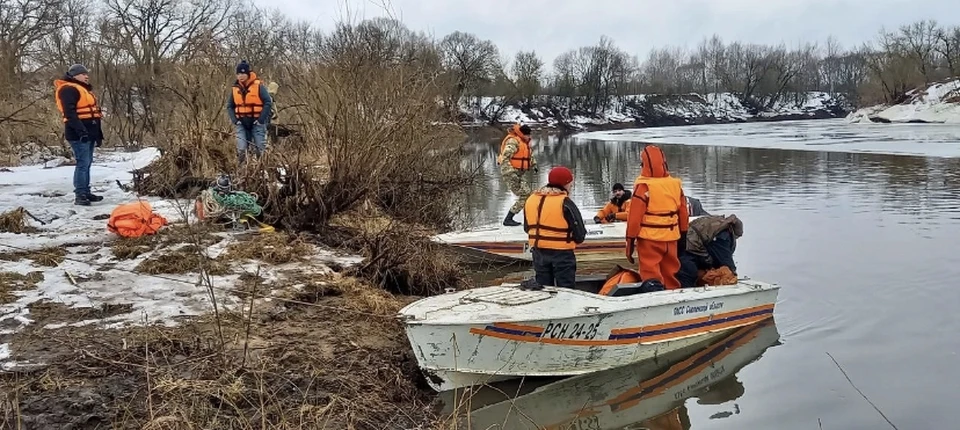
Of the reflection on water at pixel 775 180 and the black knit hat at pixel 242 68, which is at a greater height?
the black knit hat at pixel 242 68

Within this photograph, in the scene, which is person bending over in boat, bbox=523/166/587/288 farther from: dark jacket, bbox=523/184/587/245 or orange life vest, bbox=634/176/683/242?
orange life vest, bbox=634/176/683/242

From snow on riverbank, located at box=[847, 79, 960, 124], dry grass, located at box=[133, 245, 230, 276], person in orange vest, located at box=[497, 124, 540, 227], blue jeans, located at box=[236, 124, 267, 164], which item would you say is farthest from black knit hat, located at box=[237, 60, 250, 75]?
snow on riverbank, located at box=[847, 79, 960, 124]

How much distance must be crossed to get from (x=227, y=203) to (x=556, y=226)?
4303mm

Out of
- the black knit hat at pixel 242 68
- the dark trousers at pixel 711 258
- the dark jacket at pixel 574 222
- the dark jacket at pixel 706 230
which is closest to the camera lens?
the dark jacket at pixel 574 222

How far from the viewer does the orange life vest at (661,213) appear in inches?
267

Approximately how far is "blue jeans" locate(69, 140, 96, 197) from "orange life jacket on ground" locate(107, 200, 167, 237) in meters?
1.63

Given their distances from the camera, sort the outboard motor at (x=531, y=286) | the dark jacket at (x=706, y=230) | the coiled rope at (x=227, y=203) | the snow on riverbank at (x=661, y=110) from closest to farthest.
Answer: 1. the outboard motor at (x=531, y=286)
2. the dark jacket at (x=706, y=230)
3. the coiled rope at (x=227, y=203)
4. the snow on riverbank at (x=661, y=110)

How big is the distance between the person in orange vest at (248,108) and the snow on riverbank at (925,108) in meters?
47.1

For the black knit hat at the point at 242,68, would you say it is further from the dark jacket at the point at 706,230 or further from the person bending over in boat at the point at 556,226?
the dark jacket at the point at 706,230

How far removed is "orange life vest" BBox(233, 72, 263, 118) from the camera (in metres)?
10.1

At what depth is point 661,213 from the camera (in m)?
6.78

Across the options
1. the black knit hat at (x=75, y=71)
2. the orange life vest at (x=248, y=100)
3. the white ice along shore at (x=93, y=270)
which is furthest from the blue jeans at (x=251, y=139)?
the black knit hat at (x=75, y=71)

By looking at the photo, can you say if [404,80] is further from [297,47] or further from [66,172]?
[66,172]

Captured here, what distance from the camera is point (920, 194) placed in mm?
14734
